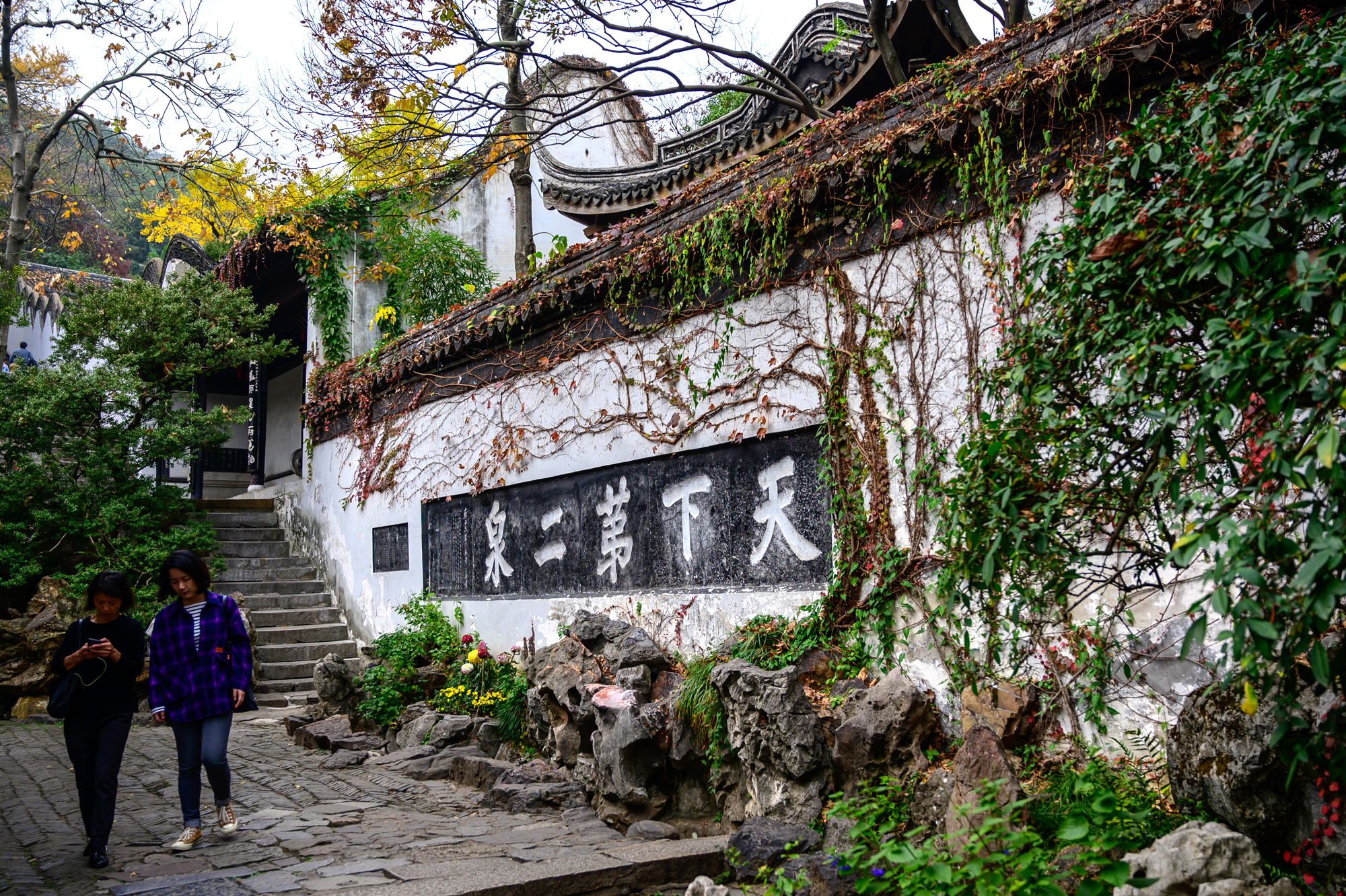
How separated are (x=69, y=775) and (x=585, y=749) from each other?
4277mm

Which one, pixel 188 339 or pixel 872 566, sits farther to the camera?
pixel 188 339

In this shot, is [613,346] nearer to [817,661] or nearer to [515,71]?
[817,661]

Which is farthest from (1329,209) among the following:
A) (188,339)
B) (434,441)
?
(188,339)

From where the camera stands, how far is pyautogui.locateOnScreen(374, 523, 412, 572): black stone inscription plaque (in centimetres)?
1076

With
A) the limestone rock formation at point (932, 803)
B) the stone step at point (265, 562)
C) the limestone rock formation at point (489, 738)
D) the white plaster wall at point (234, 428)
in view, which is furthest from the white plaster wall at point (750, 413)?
the white plaster wall at point (234, 428)

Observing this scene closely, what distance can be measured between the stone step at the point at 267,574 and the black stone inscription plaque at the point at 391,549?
89.6 inches

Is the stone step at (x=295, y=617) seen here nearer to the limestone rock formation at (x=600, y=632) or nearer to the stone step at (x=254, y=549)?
the stone step at (x=254, y=549)

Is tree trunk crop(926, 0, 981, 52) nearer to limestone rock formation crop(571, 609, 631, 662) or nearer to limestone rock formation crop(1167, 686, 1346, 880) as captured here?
limestone rock formation crop(571, 609, 631, 662)

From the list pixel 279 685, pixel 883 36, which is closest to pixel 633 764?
pixel 883 36

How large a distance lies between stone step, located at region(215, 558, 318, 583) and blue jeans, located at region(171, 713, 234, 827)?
26.1 feet

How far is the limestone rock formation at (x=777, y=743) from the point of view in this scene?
4.67m

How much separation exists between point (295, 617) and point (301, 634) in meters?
0.40

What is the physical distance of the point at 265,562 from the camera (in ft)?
43.5

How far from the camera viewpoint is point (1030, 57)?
4930 mm
